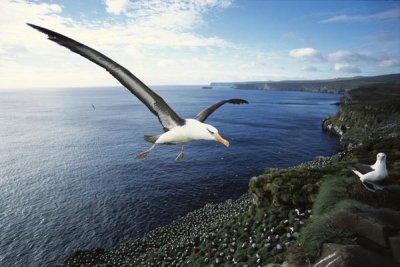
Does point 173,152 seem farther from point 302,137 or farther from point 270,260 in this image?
point 270,260

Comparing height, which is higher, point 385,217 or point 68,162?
point 385,217

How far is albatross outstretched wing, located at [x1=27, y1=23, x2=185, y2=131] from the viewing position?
5410mm

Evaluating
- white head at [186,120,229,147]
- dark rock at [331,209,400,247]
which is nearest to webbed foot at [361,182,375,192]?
dark rock at [331,209,400,247]

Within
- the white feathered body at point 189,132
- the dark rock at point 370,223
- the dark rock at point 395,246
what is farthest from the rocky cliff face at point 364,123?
the white feathered body at point 189,132

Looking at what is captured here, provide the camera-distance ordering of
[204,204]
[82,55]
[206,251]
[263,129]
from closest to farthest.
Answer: [82,55], [206,251], [204,204], [263,129]

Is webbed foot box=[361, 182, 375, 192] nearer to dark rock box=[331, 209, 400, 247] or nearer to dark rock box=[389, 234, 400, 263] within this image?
dark rock box=[331, 209, 400, 247]

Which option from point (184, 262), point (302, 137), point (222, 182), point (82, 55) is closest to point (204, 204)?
point (222, 182)

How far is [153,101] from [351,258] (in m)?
6.69

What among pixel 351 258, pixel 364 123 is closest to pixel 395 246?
pixel 351 258

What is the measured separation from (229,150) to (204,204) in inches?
1068

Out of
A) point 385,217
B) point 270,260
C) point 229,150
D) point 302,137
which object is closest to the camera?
point 385,217

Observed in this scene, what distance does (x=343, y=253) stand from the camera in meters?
7.67

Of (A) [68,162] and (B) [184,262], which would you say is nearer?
(B) [184,262]

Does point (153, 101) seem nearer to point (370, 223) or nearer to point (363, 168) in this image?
point (370, 223)
